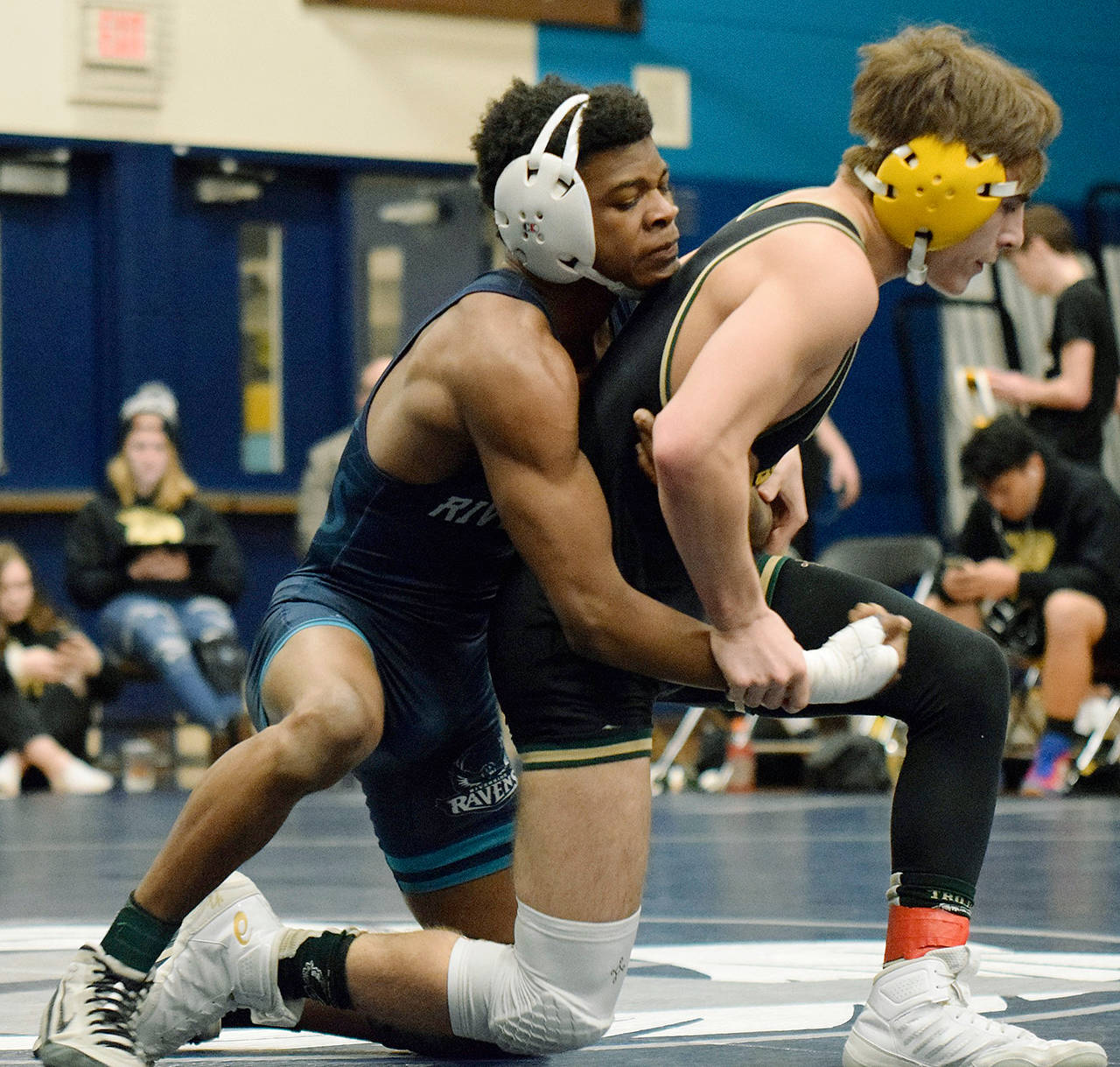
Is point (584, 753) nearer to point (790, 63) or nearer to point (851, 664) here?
point (851, 664)

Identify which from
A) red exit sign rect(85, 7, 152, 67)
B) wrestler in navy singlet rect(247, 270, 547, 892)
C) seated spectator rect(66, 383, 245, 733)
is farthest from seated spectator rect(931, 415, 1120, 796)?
wrestler in navy singlet rect(247, 270, 547, 892)

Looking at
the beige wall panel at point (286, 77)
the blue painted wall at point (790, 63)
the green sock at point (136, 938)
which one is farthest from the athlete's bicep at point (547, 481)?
the blue painted wall at point (790, 63)

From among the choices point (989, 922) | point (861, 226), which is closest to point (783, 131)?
point (989, 922)

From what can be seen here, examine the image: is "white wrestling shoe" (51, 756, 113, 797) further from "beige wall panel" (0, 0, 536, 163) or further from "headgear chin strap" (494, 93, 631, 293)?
"headgear chin strap" (494, 93, 631, 293)

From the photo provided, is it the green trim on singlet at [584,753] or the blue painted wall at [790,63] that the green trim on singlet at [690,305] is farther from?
the blue painted wall at [790,63]

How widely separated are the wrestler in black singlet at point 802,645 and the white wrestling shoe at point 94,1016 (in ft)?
1.68

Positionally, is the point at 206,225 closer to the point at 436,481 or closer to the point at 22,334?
the point at 22,334

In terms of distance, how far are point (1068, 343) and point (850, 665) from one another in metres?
4.85

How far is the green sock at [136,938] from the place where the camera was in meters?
2.29

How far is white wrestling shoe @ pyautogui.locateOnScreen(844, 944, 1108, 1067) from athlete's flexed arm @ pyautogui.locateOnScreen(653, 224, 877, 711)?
323 millimetres

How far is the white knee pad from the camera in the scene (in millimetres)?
2287

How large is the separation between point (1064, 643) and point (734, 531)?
182 inches

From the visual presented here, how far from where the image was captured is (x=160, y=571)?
285 inches

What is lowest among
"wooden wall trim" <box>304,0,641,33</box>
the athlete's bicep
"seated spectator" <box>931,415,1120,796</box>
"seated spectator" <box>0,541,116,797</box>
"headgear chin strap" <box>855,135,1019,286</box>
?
"seated spectator" <box>0,541,116,797</box>
